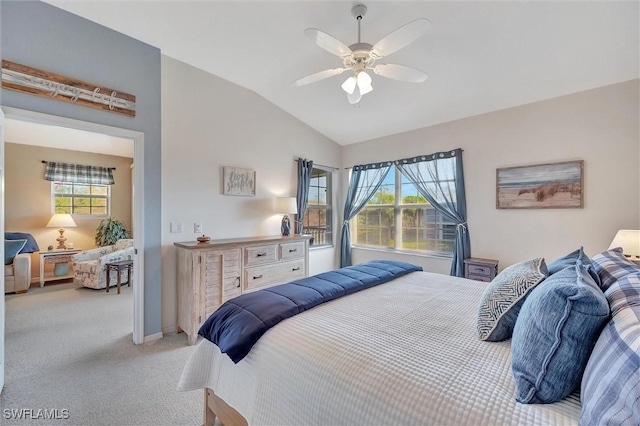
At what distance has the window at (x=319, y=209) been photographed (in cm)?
481

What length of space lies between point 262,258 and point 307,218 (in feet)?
5.15

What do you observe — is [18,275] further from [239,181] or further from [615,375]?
[615,375]

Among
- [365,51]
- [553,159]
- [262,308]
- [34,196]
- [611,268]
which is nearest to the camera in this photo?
[611,268]

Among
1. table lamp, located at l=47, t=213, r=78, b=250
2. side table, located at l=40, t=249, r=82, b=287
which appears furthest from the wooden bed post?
table lamp, located at l=47, t=213, r=78, b=250

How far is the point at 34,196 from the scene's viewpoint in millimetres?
5113

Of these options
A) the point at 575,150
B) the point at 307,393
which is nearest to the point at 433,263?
the point at 575,150

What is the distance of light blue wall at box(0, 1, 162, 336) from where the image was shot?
2195 mm

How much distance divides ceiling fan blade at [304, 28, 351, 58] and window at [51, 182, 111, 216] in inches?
239

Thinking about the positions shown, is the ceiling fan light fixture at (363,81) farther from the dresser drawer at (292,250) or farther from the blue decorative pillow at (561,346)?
the dresser drawer at (292,250)

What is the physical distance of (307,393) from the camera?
1077 millimetres

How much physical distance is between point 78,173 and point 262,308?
6.23 metres

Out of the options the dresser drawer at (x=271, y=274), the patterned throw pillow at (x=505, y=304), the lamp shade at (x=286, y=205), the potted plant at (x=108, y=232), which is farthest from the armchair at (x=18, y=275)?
the patterned throw pillow at (x=505, y=304)

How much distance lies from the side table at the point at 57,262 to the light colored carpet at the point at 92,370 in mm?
1496

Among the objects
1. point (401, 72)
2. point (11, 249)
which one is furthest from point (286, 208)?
point (11, 249)
